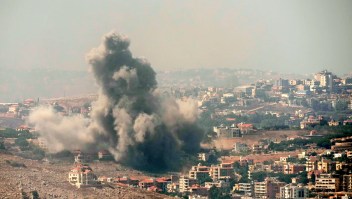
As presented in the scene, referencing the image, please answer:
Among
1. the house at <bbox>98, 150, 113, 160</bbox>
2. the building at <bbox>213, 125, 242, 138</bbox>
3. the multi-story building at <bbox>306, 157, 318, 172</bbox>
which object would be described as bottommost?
the multi-story building at <bbox>306, 157, 318, 172</bbox>

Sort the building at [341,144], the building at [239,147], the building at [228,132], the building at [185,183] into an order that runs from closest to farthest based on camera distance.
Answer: the building at [185,183]
the building at [341,144]
the building at [239,147]
the building at [228,132]

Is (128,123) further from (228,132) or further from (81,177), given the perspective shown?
(228,132)

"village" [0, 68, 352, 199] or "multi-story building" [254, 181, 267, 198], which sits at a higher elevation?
"village" [0, 68, 352, 199]

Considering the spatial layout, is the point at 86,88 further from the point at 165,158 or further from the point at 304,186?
the point at 304,186

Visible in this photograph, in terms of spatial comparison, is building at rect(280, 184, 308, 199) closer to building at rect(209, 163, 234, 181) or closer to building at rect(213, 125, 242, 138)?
building at rect(209, 163, 234, 181)

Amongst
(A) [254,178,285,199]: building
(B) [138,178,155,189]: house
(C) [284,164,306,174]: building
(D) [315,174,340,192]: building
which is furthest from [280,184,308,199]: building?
(C) [284,164,306,174]: building

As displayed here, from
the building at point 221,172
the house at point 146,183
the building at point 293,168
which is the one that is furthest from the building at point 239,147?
the house at point 146,183

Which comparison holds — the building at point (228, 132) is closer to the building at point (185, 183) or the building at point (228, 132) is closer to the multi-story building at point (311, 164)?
the multi-story building at point (311, 164)
